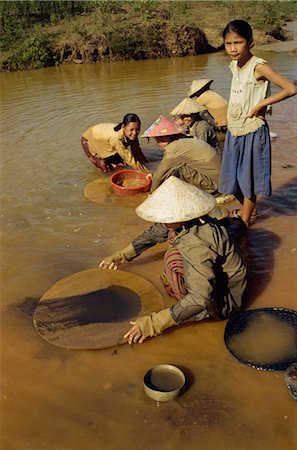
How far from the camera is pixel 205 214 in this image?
8.74 feet

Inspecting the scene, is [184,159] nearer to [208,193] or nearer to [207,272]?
[208,193]

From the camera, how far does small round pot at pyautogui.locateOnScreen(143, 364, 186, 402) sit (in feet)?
7.80

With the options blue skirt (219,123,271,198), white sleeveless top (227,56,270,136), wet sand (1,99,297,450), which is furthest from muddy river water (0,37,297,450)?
white sleeveless top (227,56,270,136)

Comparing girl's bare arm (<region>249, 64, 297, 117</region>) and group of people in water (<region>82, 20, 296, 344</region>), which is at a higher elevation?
girl's bare arm (<region>249, 64, 297, 117</region>)

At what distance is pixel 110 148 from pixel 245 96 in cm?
260

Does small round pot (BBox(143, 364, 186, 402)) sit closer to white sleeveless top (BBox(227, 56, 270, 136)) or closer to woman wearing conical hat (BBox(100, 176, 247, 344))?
woman wearing conical hat (BBox(100, 176, 247, 344))

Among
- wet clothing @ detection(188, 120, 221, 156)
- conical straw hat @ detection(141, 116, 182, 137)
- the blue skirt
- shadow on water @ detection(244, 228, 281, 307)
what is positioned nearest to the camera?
shadow on water @ detection(244, 228, 281, 307)

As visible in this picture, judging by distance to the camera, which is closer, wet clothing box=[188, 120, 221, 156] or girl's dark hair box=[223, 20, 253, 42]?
girl's dark hair box=[223, 20, 253, 42]

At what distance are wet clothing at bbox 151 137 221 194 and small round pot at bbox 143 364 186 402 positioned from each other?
6.25ft

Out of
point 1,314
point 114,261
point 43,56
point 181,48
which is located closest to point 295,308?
point 114,261

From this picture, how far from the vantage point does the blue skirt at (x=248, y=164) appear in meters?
3.61

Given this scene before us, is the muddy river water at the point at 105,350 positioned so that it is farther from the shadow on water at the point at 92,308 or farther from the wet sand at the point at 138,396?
the shadow on water at the point at 92,308

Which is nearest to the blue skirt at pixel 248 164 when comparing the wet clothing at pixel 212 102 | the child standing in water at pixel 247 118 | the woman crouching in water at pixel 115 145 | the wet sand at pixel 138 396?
the child standing in water at pixel 247 118

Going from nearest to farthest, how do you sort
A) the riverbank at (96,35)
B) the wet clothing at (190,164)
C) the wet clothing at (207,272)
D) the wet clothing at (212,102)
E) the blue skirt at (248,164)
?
the wet clothing at (207,272)
the blue skirt at (248,164)
the wet clothing at (190,164)
the wet clothing at (212,102)
the riverbank at (96,35)
